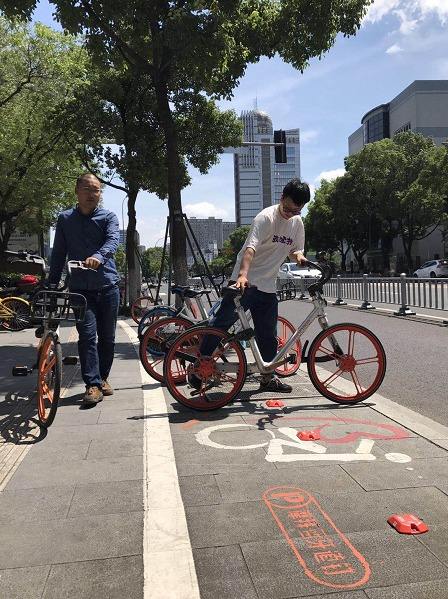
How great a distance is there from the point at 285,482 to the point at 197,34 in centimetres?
737

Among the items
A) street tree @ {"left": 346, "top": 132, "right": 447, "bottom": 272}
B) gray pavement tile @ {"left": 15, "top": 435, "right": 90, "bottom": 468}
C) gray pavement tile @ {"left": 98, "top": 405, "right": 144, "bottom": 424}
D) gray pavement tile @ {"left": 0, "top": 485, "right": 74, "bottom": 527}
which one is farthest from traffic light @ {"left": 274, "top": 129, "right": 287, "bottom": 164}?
street tree @ {"left": 346, "top": 132, "right": 447, "bottom": 272}

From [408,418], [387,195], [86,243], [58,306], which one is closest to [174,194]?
[86,243]

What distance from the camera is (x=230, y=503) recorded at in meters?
2.91

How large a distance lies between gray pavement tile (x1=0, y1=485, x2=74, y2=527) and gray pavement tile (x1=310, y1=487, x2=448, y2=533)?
1.36 meters

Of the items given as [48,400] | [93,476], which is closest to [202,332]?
[48,400]

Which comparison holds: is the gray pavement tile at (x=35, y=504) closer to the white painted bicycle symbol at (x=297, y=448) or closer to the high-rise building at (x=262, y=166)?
the white painted bicycle symbol at (x=297, y=448)

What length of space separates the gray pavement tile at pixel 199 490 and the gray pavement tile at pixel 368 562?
51 cm

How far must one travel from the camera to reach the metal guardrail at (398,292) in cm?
1323

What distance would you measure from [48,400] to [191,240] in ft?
19.3

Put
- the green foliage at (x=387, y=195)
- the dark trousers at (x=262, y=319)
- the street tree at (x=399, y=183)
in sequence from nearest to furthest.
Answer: the dark trousers at (x=262, y=319) < the green foliage at (x=387, y=195) < the street tree at (x=399, y=183)

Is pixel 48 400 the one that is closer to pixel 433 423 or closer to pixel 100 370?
pixel 100 370

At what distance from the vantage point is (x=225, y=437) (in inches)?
157

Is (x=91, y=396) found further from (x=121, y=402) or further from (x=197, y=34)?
(x=197, y=34)

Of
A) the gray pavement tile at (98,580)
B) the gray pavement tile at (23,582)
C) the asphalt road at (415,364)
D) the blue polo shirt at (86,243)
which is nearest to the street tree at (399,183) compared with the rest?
the asphalt road at (415,364)
